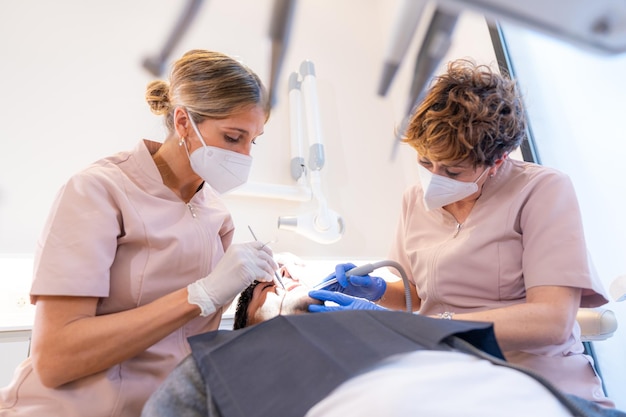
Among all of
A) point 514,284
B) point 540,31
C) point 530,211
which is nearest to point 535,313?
point 514,284

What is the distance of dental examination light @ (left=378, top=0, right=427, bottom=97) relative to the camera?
1.33 feet

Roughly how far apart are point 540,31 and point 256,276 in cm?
84

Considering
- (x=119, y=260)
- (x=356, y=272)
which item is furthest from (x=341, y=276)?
(x=119, y=260)

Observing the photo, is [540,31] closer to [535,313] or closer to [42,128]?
[535,313]

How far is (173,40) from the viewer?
0.48 metres

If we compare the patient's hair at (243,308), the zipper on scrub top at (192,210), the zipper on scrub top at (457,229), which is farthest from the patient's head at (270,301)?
the zipper on scrub top at (457,229)

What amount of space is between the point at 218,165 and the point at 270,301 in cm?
43

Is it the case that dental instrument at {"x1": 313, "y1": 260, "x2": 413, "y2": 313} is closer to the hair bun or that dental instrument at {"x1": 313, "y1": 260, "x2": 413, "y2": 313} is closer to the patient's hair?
the patient's hair

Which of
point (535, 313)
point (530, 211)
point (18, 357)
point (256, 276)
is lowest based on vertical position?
point (18, 357)

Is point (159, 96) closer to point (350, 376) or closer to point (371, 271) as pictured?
point (371, 271)

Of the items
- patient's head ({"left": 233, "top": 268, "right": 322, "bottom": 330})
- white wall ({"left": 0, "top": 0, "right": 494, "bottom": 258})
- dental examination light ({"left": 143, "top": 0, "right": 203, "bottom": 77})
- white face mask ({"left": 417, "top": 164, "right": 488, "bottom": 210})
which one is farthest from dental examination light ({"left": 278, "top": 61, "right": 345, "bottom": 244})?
dental examination light ({"left": 143, "top": 0, "right": 203, "bottom": 77})

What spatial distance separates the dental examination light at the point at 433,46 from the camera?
412 millimetres

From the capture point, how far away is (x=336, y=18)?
2.34 meters

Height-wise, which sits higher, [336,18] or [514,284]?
[336,18]
